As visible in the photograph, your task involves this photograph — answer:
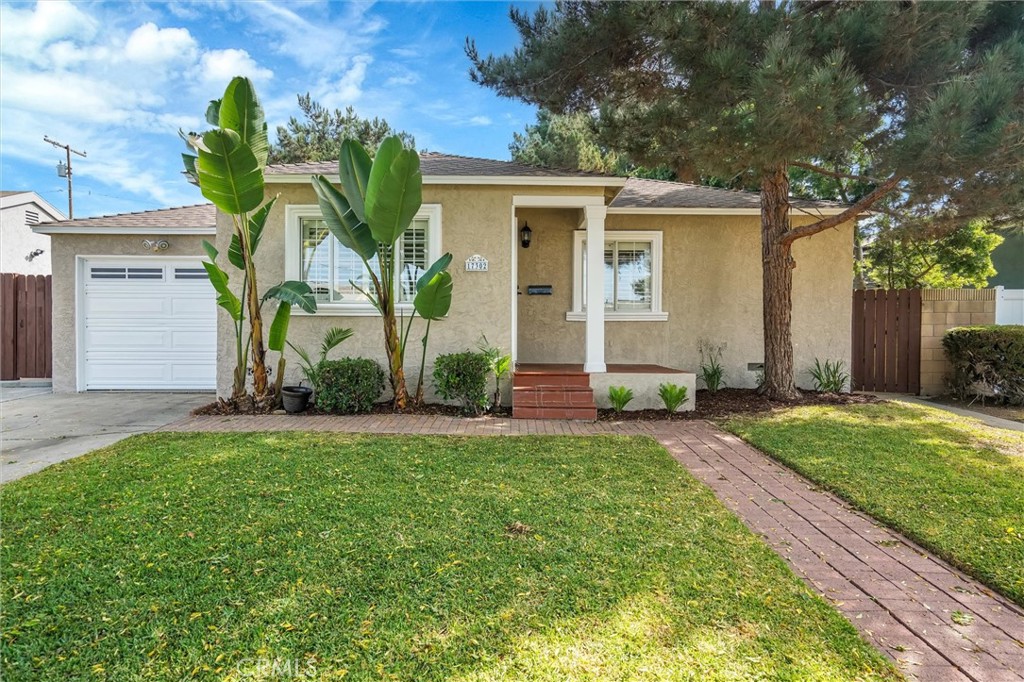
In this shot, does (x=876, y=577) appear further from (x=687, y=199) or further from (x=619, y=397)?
(x=687, y=199)

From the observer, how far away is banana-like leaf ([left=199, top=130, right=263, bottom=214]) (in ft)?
19.5

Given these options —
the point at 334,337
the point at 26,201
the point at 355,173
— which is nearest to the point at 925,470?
the point at 355,173

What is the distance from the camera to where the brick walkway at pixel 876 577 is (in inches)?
90.8

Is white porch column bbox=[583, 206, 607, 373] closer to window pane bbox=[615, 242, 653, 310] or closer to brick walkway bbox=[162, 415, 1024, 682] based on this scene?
window pane bbox=[615, 242, 653, 310]

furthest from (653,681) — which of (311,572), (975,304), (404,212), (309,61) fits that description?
(309,61)

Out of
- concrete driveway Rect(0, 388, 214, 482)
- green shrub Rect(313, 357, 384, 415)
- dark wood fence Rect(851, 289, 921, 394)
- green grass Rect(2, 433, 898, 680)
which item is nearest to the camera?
green grass Rect(2, 433, 898, 680)

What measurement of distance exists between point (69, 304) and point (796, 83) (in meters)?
13.2

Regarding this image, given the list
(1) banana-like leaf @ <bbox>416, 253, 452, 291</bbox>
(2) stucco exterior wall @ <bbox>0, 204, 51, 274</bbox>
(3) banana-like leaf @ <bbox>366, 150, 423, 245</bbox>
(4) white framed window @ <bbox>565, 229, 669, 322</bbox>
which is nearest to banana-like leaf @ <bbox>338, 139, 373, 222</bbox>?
(3) banana-like leaf @ <bbox>366, 150, 423, 245</bbox>

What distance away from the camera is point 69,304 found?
9602 mm

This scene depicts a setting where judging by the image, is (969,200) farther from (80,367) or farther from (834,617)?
(80,367)

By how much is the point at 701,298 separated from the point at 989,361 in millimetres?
5092

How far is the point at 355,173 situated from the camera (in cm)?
679

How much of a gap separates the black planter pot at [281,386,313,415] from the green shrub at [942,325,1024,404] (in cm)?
1197

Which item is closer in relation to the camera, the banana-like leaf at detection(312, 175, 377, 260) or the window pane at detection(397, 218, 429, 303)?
the banana-like leaf at detection(312, 175, 377, 260)
